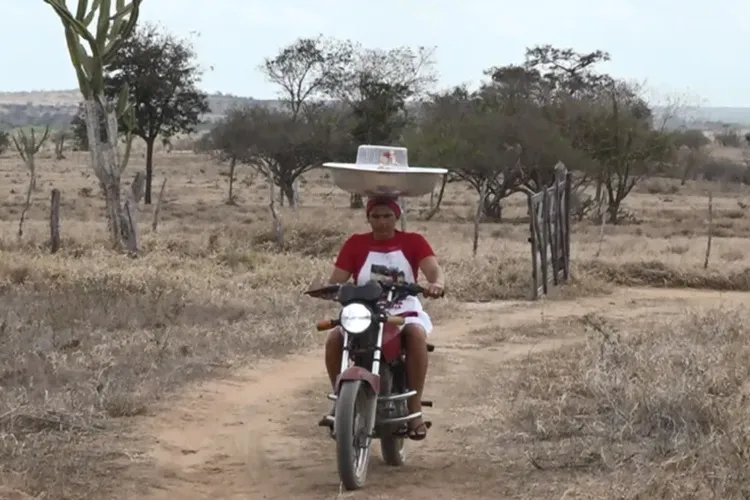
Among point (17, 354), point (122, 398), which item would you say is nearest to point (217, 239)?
point (17, 354)

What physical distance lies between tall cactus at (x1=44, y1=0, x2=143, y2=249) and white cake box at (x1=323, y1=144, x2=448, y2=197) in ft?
40.3

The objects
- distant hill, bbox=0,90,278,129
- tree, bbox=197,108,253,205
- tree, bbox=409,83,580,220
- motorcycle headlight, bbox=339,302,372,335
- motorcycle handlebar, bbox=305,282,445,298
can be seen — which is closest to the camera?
motorcycle headlight, bbox=339,302,372,335

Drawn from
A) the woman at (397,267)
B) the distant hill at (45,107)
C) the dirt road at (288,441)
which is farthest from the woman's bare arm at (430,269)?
the distant hill at (45,107)

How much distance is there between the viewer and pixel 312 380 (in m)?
8.88

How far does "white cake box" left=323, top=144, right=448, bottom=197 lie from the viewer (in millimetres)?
5871

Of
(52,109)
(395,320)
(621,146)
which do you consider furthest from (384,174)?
(52,109)

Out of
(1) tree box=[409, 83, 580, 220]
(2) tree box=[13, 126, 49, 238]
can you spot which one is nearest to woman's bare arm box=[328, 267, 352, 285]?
(2) tree box=[13, 126, 49, 238]

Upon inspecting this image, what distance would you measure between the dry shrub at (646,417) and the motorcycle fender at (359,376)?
100 cm

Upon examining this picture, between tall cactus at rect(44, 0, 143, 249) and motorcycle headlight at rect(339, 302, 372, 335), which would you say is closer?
motorcycle headlight at rect(339, 302, 372, 335)

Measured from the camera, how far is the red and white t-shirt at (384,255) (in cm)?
601

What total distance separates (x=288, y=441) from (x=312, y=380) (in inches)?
Answer: 82.0

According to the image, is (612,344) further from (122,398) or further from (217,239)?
(217,239)

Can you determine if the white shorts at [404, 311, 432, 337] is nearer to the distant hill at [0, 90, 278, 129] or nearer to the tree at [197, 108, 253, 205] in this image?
the tree at [197, 108, 253, 205]

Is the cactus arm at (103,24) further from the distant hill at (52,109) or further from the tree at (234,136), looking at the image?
the distant hill at (52,109)
